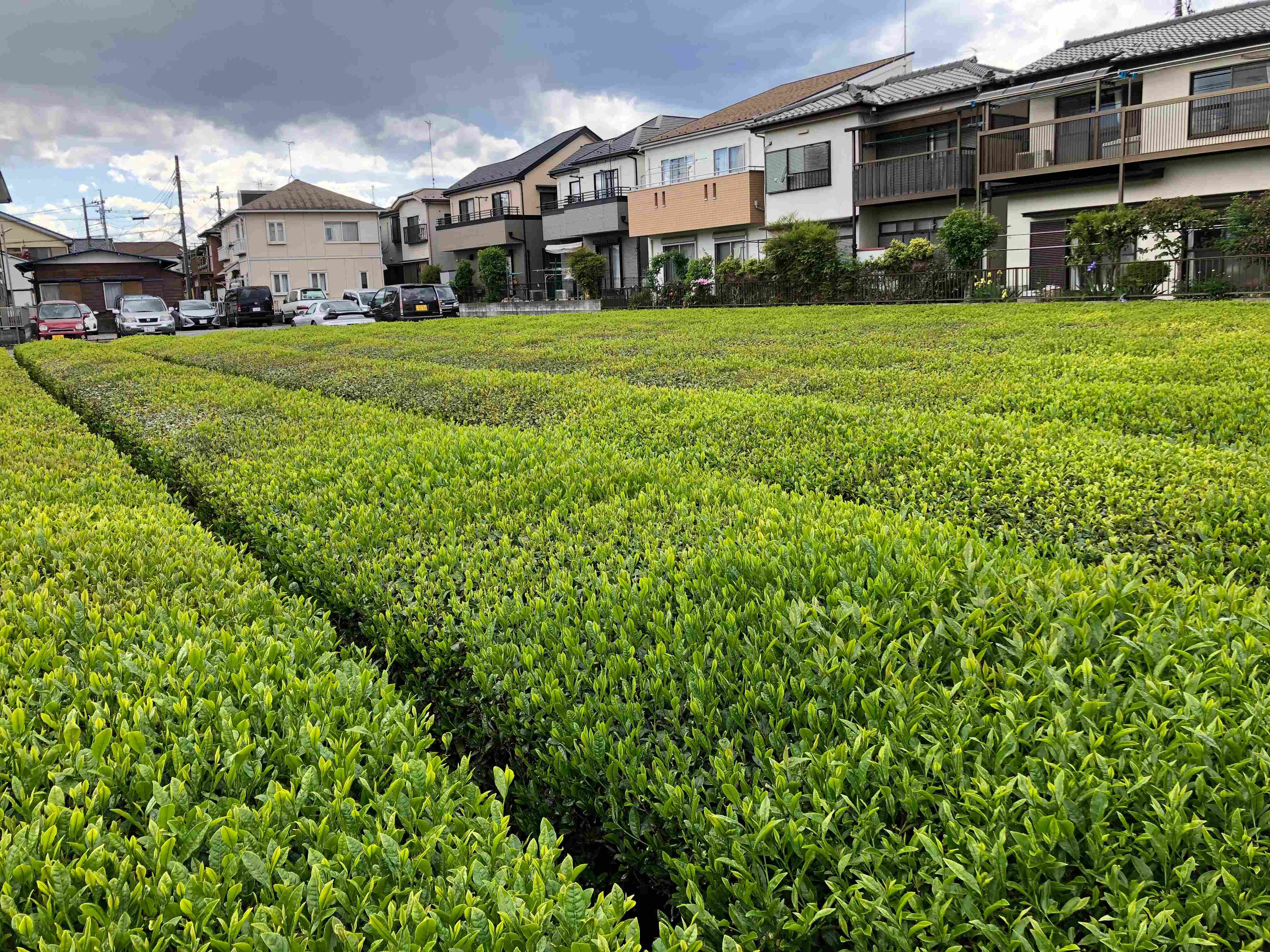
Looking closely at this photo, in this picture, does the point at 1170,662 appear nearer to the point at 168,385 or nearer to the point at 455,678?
the point at 455,678

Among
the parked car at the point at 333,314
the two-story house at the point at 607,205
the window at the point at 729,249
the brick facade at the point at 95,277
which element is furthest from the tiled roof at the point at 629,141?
the brick facade at the point at 95,277

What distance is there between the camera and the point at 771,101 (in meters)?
40.5

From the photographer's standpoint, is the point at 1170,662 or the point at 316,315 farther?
the point at 316,315

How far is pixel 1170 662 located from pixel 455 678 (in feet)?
7.66

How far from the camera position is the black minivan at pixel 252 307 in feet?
141

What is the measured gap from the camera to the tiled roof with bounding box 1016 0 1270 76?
24.5 metres

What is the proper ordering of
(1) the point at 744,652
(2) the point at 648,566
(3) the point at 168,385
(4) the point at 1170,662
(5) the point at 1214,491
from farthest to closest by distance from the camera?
(3) the point at 168,385
(5) the point at 1214,491
(2) the point at 648,566
(1) the point at 744,652
(4) the point at 1170,662

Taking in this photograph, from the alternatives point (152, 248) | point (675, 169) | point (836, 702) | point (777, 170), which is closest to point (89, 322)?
point (675, 169)

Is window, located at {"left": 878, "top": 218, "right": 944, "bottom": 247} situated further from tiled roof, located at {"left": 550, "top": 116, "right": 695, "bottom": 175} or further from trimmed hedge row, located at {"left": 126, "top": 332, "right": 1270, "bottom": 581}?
trimmed hedge row, located at {"left": 126, "top": 332, "right": 1270, "bottom": 581}

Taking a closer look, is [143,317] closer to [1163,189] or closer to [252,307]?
[252,307]

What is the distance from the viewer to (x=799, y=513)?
14.1 ft

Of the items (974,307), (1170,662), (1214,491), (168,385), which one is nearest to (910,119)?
(974,307)

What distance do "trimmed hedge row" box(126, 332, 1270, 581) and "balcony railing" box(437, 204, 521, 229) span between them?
47.9 metres

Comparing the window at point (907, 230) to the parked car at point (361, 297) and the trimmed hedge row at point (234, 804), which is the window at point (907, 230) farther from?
the trimmed hedge row at point (234, 804)
